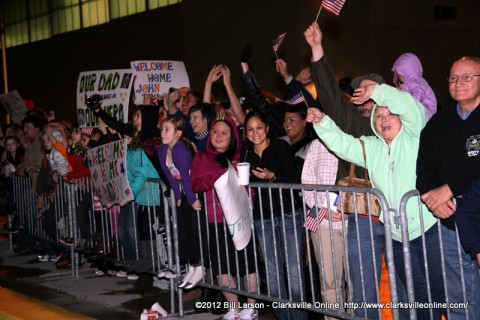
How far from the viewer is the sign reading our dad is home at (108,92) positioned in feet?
35.7

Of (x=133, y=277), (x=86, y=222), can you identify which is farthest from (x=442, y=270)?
(x=86, y=222)

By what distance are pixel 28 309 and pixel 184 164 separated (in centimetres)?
280

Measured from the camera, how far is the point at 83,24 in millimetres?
28797

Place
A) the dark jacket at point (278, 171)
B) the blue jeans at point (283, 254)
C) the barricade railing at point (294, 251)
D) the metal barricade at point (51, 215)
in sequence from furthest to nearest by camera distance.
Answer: the metal barricade at point (51, 215), the dark jacket at point (278, 171), the blue jeans at point (283, 254), the barricade railing at point (294, 251)

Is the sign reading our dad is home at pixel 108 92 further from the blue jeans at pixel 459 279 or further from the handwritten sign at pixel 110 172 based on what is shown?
the blue jeans at pixel 459 279

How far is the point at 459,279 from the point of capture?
233 inches

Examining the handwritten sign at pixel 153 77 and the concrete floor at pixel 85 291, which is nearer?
the concrete floor at pixel 85 291

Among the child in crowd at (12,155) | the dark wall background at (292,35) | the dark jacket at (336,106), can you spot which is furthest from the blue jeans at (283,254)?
the dark wall background at (292,35)

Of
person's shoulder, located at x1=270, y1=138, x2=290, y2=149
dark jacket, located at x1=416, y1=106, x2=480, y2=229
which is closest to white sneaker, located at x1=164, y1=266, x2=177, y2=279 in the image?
person's shoulder, located at x1=270, y1=138, x2=290, y2=149

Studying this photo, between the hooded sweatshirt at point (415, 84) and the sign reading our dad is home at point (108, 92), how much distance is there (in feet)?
14.2

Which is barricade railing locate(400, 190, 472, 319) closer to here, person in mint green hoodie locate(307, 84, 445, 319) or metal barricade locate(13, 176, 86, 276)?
person in mint green hoodie locate(307, 84, 445, 319)

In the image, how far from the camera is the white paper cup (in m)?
7.44

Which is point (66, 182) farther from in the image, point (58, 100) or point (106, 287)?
point (58, 100)

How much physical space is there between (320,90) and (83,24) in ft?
76.2
